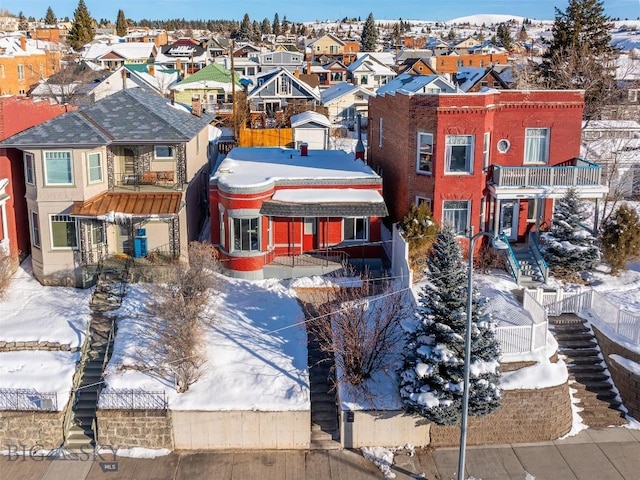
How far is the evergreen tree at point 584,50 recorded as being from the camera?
166 ft

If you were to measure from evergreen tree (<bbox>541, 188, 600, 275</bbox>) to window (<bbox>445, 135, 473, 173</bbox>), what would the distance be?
4047 millimetres

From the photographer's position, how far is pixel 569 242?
87.4ft

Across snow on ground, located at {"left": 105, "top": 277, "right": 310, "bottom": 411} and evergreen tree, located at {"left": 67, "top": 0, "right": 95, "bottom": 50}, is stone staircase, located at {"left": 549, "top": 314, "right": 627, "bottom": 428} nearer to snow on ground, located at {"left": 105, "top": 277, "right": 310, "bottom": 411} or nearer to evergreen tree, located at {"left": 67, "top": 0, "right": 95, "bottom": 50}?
snow on ground, located at {"left": 105, "top": 277, "right": 310, "bottom": 411}

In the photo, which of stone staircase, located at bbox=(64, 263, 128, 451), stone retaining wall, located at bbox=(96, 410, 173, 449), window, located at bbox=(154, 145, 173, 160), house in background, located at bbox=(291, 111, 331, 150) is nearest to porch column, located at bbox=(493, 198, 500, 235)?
window, located at bbox=(154, 145, 173, 160)

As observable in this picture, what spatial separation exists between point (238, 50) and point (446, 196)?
328 feet

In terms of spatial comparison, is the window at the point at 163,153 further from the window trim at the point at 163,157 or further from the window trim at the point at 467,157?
the window trim at the point at 467,157

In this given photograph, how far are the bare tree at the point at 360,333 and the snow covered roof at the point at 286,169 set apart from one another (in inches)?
265

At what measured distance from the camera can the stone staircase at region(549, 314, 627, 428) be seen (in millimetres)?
21484

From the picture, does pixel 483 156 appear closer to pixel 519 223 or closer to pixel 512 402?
pixel 519 223

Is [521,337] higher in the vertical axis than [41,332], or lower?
higher

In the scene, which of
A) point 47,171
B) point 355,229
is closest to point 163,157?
point 47,171

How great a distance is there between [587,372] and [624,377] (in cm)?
117

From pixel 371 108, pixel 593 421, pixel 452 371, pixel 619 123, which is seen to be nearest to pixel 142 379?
pixel 452 371

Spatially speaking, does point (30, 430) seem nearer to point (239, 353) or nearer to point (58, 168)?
point (239, 353)
